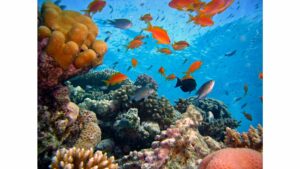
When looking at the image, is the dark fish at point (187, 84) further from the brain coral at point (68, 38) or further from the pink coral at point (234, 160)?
the pink coral at point (234, 160)

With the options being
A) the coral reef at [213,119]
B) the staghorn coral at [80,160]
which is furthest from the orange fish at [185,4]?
the coral reef at [213,119]

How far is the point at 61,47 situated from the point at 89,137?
4.75ft

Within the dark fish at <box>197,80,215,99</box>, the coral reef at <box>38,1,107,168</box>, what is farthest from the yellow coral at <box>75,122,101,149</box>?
the dark fish at <box>197,80,215,99</box>

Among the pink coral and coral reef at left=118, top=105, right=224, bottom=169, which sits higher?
coral reef at left=118, top=105, right=224, bottom=169

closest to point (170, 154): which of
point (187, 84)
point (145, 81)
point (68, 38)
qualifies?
point (187, 84)

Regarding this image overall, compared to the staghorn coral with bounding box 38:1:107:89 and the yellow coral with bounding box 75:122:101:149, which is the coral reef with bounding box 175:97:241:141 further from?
the staghorn coral with bounding box 38:1:107:89

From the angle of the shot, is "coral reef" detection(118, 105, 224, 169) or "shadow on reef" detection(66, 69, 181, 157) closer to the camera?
"coral reef" detection(118, 105, 224, 169)

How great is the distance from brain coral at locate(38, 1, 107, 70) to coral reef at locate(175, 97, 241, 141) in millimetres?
3305

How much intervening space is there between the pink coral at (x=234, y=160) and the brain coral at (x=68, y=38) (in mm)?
1892

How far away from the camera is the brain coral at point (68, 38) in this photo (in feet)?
11.0

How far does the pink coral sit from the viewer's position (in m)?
2.62
